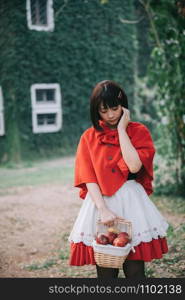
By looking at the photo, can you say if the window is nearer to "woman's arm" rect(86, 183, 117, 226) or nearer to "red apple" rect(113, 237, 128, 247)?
"woman's arm" rect(86, 183, 117, 226)

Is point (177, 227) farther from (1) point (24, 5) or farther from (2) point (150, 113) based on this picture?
(2) point (150, 113)

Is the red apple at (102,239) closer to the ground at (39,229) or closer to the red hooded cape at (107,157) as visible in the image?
the red hooded cape at (107,157)

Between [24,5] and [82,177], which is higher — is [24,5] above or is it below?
above

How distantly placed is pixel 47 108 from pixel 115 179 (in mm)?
6226

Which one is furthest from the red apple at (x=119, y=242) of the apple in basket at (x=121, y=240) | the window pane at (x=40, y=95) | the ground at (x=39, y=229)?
the window pane at (x=40, y=95)

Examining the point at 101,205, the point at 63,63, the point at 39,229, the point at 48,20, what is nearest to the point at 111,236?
the point at 101,205

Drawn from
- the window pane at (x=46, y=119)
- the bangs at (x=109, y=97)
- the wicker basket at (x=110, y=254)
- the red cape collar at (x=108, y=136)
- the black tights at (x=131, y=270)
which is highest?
the bangs at (x=109, y=97)

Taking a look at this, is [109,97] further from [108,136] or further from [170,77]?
[170,77]

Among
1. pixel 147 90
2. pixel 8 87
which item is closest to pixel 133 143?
pixel 8 87

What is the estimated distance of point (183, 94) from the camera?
4.37m

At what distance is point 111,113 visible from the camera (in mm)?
2031

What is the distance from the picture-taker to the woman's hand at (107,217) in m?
1.93

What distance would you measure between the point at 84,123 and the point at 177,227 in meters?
4.71

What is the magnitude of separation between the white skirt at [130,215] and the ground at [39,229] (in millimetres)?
959
